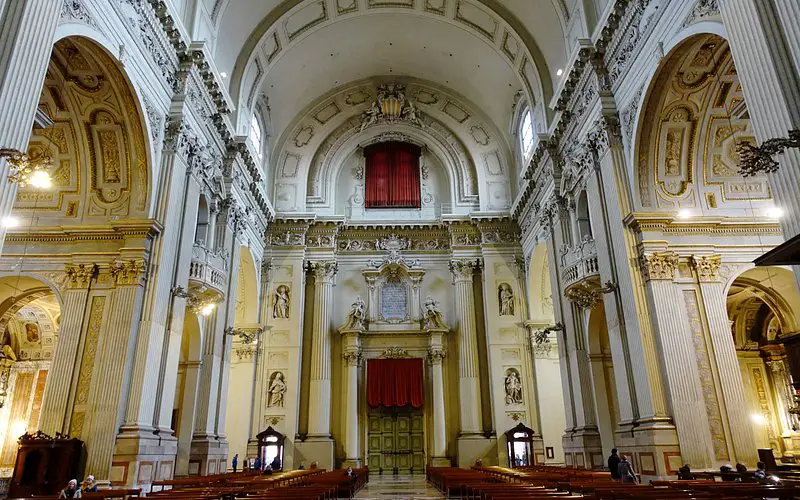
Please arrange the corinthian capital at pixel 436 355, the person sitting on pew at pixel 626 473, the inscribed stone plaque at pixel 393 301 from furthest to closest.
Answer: the inscribed stone plaque at pixel 393 301
the corinthian capital at pixel 436 355
the person sitting on pew at pixel 626 473

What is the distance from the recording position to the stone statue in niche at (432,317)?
22561mm

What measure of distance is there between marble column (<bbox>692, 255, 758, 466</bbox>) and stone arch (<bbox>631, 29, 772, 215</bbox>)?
151 cm

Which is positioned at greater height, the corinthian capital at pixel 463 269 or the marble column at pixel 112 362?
the corinthian capital at pixel 463 269

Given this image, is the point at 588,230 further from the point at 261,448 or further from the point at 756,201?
the point at 261,448

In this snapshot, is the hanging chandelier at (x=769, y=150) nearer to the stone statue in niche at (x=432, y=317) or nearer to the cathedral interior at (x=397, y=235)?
the cathedral interior at (x=397, y=235)

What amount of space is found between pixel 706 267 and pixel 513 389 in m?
10.6

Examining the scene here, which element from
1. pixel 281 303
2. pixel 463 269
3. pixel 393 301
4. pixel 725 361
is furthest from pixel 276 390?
pixel 725 361

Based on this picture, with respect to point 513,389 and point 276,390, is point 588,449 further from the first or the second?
point 276,390

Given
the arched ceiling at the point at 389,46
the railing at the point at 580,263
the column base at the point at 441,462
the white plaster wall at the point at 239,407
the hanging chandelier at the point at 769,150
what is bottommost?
the column base at the point at 441,462

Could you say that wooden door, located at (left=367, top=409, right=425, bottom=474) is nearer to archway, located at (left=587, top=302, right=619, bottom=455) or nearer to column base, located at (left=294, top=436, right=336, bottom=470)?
column base, located at (left=294, top=436, right=336, bottom=470)

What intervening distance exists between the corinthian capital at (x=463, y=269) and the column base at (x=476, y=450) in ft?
20.8

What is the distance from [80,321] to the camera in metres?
11.8

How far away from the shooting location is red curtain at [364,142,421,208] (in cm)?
2523

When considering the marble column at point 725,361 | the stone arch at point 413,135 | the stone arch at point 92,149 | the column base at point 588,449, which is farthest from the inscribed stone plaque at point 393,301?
the marble column at point 725,361
